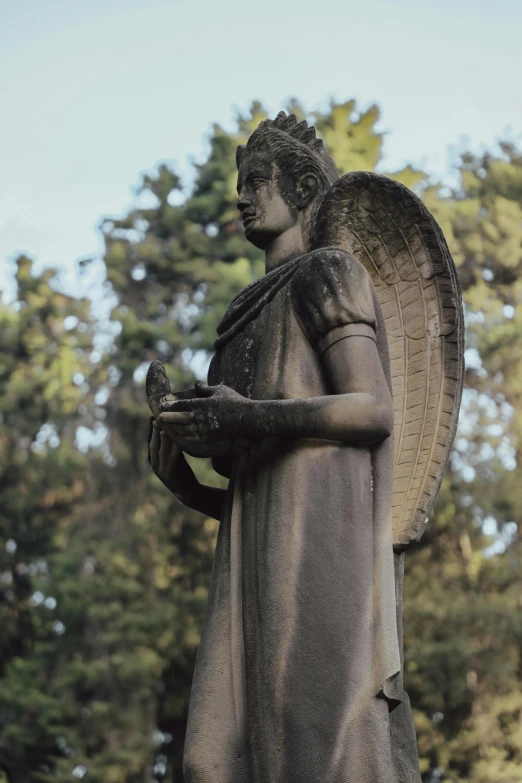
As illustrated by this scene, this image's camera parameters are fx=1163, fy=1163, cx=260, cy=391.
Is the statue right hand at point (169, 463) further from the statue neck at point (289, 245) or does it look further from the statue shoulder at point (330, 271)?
the statue neck at point (289, 245)

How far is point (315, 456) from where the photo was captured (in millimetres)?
4520

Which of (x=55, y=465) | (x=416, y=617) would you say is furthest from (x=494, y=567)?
(x=55, y=465)

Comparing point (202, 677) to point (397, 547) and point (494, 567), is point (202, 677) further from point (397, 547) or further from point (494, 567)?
point (494, 567)

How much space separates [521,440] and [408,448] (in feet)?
54.0

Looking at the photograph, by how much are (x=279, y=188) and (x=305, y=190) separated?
0.12 meters

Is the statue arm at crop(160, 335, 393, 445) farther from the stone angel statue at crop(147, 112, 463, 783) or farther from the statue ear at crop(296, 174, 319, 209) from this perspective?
the statue ear at crop(296, 174, 319, 209)

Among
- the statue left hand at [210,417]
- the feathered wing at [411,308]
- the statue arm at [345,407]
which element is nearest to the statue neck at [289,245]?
the feathered wing at [411,308]

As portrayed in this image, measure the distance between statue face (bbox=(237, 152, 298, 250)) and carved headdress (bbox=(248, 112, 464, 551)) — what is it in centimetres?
18

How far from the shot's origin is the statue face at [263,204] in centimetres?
528

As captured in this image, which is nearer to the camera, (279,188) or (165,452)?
(165,452)

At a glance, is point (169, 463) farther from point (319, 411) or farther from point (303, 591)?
point (303, 591)

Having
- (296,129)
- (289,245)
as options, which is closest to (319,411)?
(289,245)

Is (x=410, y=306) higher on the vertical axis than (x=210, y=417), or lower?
higher

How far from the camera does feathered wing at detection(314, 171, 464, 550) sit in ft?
16.5
